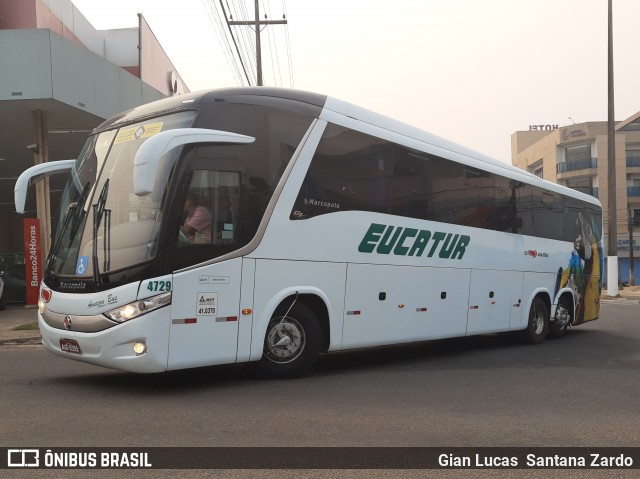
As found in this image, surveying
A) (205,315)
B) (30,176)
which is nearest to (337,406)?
(205,315)

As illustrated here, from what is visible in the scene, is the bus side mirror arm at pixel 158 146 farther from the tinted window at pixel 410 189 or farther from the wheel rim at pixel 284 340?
the wheel rim at pixel 284 340

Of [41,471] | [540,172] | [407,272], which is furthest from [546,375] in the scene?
[540,172]

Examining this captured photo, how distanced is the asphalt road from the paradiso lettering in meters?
1.64

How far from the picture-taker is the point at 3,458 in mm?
4469

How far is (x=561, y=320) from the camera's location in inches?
551

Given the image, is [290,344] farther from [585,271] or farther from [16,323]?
[16,323]

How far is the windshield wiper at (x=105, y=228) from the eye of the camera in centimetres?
657

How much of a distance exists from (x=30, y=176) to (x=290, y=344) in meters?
3.76

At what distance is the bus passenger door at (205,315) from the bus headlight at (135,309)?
17cm

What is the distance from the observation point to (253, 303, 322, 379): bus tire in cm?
750

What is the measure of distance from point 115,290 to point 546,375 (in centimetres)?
557

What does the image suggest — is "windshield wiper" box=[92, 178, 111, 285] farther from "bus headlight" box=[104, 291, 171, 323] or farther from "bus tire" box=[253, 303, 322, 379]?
"bus tire" box=[253, 303, 322, 379]

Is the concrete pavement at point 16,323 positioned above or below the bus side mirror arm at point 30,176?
below

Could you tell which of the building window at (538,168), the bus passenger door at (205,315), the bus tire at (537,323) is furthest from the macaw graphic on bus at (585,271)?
the building window at (538,168)
